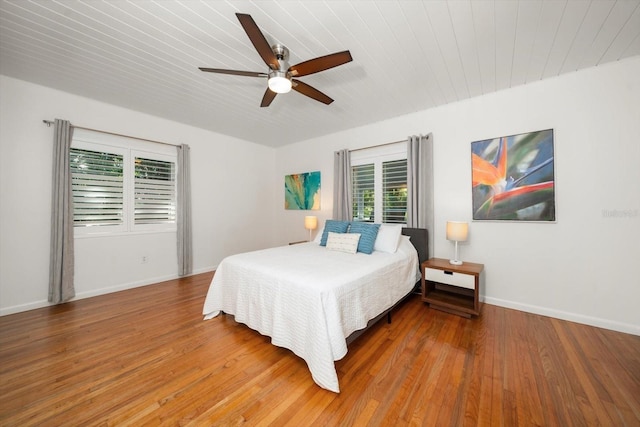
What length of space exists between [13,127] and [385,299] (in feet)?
15.3

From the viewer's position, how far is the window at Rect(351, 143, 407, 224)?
3.68 meters

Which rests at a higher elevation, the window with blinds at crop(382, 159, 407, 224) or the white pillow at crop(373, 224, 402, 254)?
the window with blinds at crop(382, 159, 407, 224)

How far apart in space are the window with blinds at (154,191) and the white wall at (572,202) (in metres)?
4.45

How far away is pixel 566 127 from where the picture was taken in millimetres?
2498

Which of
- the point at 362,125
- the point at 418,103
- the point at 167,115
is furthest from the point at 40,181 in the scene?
the point at 418,103

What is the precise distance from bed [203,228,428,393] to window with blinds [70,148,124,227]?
7.21ft

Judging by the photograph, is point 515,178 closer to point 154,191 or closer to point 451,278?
point 451,278

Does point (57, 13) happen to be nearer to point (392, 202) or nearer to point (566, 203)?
point (392, 202)

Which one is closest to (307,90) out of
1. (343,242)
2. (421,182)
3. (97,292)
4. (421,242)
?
(343,242)

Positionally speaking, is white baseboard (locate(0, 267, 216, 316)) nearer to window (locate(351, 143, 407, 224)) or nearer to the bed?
the bed

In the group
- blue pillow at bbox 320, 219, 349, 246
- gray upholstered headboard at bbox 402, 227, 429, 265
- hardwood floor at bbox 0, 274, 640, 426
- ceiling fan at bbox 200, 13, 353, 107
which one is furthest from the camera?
blue pillow at bbox 320, 219, 349, 246

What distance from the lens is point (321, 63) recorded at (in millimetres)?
1777

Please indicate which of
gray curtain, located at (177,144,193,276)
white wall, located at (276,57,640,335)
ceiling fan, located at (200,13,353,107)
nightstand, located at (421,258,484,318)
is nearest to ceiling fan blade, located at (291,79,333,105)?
ceiling fan, located at (200,13,353,107)

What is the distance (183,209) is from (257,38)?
130 inches
